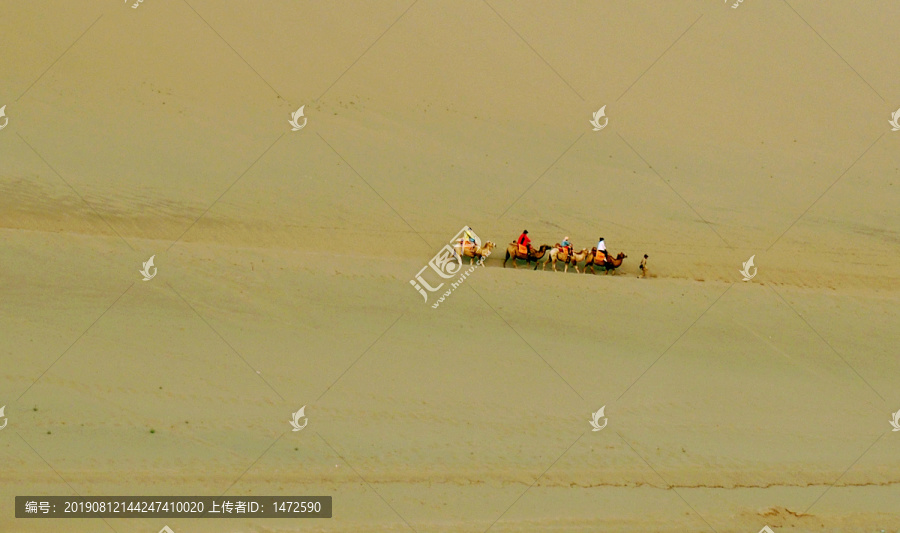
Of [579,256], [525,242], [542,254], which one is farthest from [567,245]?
[525,242]

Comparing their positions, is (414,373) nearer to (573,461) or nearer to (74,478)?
(573,461)

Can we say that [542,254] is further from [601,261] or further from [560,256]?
[601,261]

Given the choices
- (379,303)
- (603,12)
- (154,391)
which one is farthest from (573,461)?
(603,12)

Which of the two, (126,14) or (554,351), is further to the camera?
(126,14)

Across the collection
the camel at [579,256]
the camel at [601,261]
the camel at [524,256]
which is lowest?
the camel at [601,261]

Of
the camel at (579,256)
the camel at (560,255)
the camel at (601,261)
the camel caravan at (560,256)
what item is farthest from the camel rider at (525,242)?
the camel at (601,261)

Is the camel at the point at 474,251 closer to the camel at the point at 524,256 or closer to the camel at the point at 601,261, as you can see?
the camel at the point at 524,256
